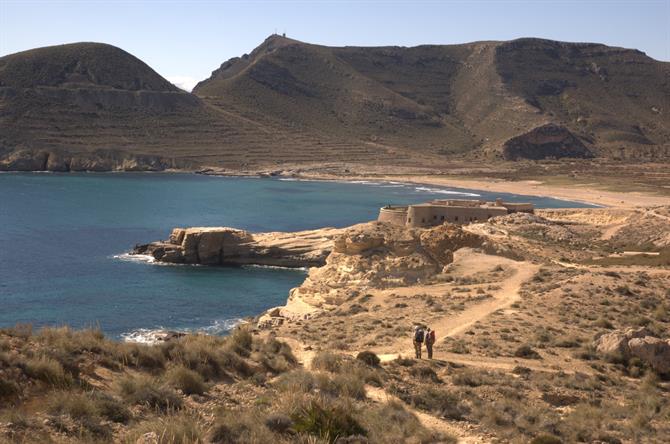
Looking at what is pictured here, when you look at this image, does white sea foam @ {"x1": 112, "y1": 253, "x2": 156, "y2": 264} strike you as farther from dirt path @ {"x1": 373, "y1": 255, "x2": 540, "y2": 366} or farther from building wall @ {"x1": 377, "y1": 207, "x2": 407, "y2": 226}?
dirt path @ {"x1": 373, "y1": 255, "x2": 540, "y2": 366}

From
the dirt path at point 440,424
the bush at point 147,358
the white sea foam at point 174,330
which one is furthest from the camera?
the white sea foam at point 174,330

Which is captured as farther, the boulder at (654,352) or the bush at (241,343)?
the boulder at (654,352)

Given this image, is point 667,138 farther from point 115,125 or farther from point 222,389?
point 222,389

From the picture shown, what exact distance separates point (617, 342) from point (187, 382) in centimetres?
1044

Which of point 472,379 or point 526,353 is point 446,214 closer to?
point 526,353

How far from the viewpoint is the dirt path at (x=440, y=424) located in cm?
1088

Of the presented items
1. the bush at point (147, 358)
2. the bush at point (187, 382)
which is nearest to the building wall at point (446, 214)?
the bush at point (147, 358)

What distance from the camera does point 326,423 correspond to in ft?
31.9

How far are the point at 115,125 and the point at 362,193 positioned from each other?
66.5m

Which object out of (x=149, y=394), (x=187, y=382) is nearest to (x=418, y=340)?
(x=187, y=382)

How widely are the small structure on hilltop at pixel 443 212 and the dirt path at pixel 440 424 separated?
1036 inches

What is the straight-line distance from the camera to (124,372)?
11820 millimetres

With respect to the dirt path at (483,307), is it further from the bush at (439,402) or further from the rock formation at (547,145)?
the rock formation at (547,145)

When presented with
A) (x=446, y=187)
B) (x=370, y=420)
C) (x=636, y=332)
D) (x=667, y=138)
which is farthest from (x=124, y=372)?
(x=667, y=138)
